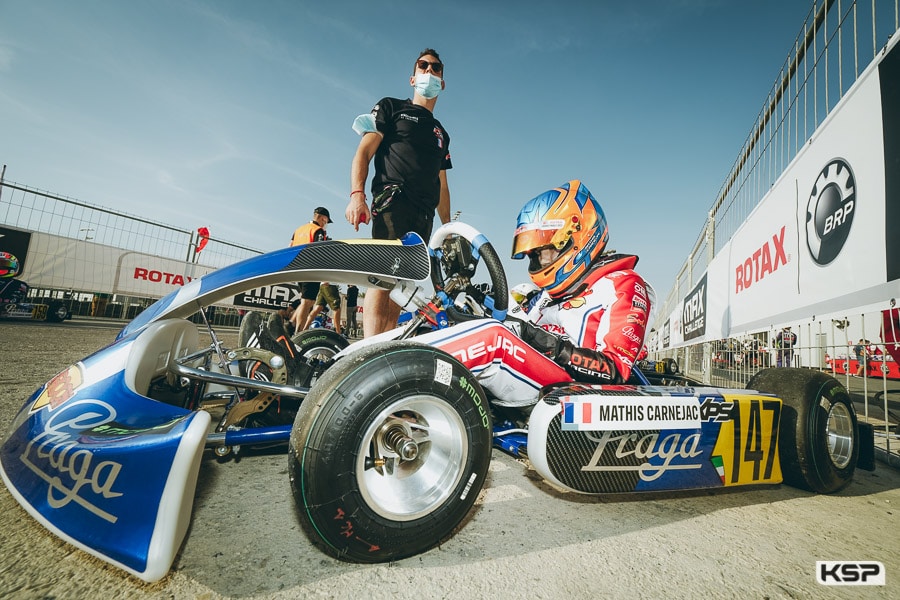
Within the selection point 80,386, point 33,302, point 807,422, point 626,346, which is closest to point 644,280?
point 626,346

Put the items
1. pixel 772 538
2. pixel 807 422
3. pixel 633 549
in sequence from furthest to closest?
pixel 807 422 → pixel 772 538 → pixel 633 549

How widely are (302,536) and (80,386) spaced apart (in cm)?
72

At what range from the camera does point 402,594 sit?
0.93 meters

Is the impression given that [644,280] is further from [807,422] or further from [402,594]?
[402,594]

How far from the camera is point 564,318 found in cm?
218

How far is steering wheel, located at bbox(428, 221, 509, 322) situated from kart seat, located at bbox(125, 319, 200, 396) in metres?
0.96

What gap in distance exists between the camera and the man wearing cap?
4621 millimetres

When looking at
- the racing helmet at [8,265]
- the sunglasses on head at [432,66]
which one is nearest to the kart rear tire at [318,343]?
the sunglasses on head at [432,66]

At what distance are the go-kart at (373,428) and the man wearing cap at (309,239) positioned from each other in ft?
9.28

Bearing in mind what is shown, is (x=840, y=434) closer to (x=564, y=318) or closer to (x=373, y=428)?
(x=564, y=318)

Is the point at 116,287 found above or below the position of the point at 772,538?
above

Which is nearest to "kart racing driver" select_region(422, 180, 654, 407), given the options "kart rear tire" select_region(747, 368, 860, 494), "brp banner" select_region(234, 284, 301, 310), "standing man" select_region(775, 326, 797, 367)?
"kart rear tire" select_region(747, 368, 860, 494)

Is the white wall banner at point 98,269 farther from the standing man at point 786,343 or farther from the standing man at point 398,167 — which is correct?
the standing man at point 786,343

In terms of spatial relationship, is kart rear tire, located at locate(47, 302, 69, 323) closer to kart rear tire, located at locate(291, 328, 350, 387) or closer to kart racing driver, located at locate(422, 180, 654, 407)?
kart rear tire, located at locate(291, 328, 350, 387)
